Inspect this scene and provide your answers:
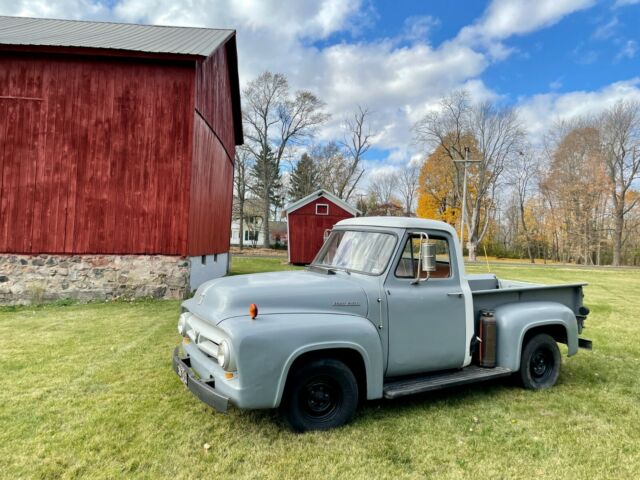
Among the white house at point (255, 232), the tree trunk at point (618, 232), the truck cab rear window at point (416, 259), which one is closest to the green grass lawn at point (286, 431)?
the truck cab rear window at point (416, 259)

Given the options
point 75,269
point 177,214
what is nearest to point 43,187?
point 75,269

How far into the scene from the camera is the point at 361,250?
4633mm

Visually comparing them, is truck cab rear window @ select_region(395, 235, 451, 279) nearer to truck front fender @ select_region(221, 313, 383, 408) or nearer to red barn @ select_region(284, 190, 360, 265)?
truck front fender @ select_region(221, 313, 383, 408)

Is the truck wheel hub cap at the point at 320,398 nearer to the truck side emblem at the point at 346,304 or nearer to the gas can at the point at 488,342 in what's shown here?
the truck side emblem at the point at 346,304

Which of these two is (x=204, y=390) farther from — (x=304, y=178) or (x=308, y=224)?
(x=304, y=178)

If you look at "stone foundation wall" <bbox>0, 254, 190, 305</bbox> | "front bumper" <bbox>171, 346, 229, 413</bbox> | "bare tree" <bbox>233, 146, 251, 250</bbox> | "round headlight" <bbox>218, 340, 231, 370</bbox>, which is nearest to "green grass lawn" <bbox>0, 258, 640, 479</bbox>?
"front bumper" <bbox>171, 346, 229, 413</bbox>

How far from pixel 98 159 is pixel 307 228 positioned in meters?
16.6

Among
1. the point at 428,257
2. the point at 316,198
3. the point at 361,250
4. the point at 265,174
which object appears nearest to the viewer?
the point at 428,257

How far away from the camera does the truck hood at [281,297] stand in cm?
373

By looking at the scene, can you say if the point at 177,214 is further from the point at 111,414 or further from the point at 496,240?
the point at 496,240

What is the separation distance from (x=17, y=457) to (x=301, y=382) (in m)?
2.33

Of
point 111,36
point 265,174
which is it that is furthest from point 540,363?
point 265,174

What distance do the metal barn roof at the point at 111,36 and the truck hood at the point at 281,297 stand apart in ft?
29.0

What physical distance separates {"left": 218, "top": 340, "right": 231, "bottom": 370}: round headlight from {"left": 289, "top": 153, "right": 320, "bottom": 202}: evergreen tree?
45787mm
